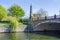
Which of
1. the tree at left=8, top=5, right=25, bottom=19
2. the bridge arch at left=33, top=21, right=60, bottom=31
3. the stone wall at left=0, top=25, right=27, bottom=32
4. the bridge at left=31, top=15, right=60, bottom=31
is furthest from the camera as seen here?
the tree at left=8, top=5, right=25, bottom=19

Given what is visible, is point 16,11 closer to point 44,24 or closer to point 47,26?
point 44,24

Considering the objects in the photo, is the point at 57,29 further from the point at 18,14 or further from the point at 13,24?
the point at 18,14

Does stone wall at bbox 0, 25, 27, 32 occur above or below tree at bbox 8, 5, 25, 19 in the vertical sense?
below

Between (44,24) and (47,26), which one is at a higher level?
(44,24)

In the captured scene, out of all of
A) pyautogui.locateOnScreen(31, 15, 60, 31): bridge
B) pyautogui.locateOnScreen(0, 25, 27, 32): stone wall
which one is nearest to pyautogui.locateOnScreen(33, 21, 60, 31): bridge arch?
pyautogui.locateOnScreen(31, 15, 60, 31): bridge

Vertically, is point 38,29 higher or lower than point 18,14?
lower

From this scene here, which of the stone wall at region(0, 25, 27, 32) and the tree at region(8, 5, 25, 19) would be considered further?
the tree at region(8, 5, 25, 19)

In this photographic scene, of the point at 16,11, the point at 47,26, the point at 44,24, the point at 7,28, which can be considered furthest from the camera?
the point at 16,11

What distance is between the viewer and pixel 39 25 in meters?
39.9

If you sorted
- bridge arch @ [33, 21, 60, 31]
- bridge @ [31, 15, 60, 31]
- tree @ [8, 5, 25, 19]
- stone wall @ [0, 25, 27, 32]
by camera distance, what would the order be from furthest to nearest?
tree @ [8, 5, 25, 19] → bridge arch @ [33, 21, 60, 31] → bridge @ [31, 15, 60, 31] → stone wall @ [0, 25, 27, 32]

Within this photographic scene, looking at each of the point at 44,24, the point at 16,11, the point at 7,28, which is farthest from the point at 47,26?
the point at 16,11

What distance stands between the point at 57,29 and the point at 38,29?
13.3 ft

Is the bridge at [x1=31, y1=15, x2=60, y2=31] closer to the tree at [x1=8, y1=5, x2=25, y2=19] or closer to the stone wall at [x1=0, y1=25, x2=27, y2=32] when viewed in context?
the stone wall at [x1=0, y1=25, x2=27, y2=32]

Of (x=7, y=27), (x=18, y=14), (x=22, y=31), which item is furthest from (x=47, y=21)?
(x=18, y=14)
